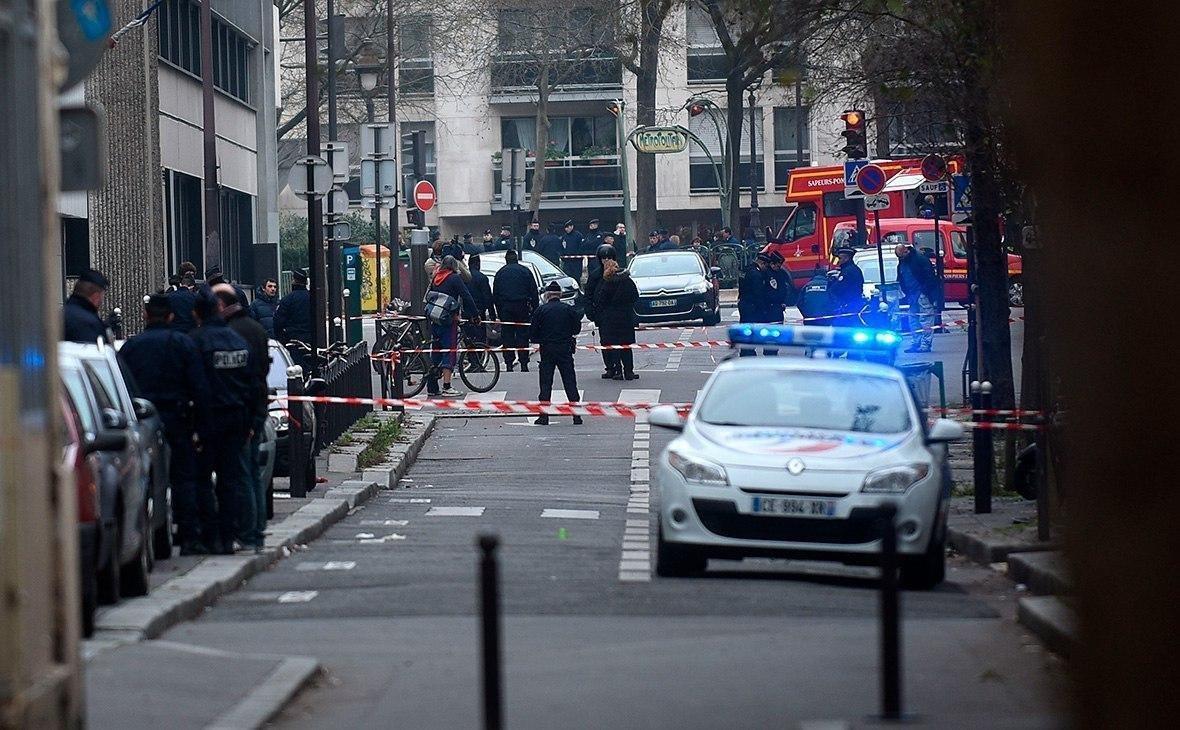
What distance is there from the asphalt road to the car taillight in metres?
0.81

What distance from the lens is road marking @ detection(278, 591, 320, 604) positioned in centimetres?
1271

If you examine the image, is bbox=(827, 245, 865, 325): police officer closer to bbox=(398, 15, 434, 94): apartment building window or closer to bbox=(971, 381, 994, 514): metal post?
bbox=(971, 381, 994, 514): metal post

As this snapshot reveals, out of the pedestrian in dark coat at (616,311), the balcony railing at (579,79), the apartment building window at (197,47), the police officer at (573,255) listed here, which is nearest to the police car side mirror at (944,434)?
the pedestrian in dark coat at (616,311)

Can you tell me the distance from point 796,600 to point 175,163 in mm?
29299

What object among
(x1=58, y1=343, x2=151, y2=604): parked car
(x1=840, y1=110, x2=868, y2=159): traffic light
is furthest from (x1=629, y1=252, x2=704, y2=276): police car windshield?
(x1=58, y1=343, x2=151, y2=604): parked car

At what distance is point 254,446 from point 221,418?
2.12ft

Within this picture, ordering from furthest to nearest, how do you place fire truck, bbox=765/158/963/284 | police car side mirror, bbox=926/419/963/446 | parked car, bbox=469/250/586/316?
1. fire truck, bbox=765/158/963/284
2. parked car, bbox=469/250/586/316
3. police car side mirror, bbox=926/419/963/446

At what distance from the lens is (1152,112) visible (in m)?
4.54

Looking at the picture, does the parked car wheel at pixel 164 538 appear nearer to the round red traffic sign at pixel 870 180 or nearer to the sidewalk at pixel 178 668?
the sidewalk at pixel 178 668

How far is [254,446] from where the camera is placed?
14.7m

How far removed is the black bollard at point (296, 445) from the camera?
60.5ft

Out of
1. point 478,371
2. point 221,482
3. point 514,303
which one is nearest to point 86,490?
point 221,482

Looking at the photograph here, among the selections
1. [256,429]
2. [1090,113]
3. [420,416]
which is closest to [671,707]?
[1090,113]

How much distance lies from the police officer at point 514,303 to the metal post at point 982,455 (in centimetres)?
1747
